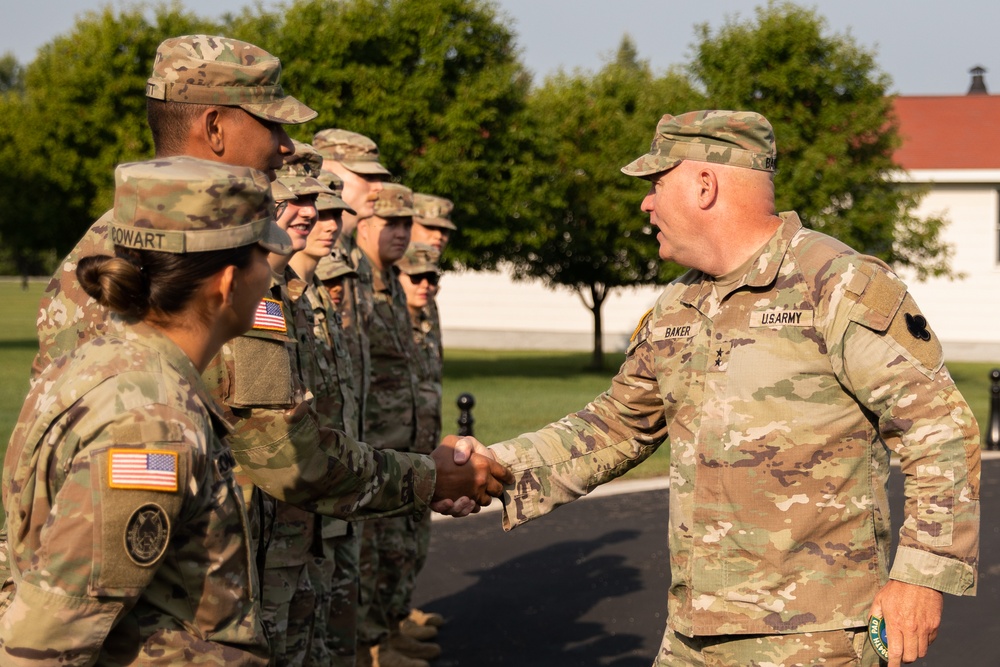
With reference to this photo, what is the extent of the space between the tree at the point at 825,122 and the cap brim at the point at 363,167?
781 inches

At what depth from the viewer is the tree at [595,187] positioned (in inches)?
1214

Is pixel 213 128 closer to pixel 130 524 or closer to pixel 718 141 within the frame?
pixel 718 141

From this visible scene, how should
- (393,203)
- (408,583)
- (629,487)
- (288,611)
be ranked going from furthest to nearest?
(629,487), (393,203), (408,583), (288,611)

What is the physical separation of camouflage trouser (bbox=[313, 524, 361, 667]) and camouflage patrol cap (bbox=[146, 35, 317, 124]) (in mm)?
2544

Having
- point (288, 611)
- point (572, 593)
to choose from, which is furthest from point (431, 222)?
point (288, 611)

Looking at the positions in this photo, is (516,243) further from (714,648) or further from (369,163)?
(714,648)

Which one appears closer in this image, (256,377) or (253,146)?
(256,377)

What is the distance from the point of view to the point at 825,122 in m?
27.0

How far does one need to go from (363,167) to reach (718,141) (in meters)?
4.21

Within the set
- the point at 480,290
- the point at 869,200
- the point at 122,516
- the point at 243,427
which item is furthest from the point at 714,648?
the point at 480,290

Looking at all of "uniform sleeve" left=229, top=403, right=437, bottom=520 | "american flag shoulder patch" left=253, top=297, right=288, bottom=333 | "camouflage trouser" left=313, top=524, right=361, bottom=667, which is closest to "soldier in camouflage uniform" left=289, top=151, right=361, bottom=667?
"camouflage trouser" left=313, top=524, right=361, bottom=667

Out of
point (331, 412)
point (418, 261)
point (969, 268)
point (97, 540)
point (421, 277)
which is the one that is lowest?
point (331, 412)

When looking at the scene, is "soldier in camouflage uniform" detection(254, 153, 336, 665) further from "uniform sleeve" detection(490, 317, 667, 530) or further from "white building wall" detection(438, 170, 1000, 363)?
"white building wall" detection(438, 170, 1000, 363)

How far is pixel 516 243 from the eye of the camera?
3023cm
